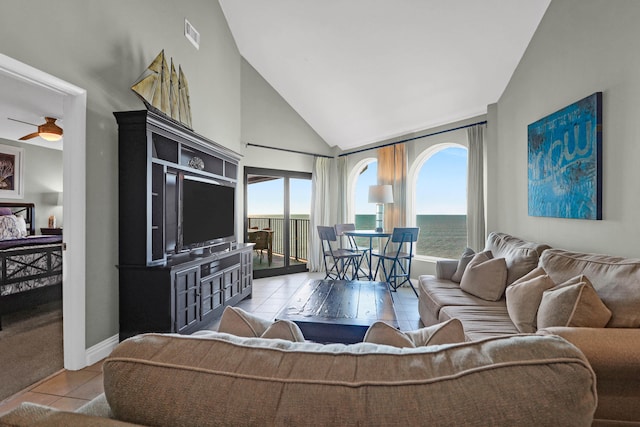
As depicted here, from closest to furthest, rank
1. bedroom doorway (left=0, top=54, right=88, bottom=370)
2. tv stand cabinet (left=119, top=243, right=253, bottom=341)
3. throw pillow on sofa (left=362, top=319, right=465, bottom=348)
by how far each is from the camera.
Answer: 1. throw pillow on sofa (left=362, top=319, right=465, bottom=348)
2. bedroom doorway (left=0, top=54, right=88, bottom=370)
3. tv stand cabinet (left=119, top=243, right=253, bottom=341)

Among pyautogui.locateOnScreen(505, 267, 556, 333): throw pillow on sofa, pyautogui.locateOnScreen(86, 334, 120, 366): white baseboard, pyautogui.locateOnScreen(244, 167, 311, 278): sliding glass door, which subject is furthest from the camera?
pyautogui.locateOnScreen(244, 167, 311, 278): sliding glass door

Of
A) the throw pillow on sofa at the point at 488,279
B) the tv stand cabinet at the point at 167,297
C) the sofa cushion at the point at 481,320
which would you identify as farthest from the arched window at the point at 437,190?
the tv stand cabinet at the point at 167,297

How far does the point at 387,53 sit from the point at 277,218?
134 inches

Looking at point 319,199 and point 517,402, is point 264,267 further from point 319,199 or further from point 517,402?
point 517,402

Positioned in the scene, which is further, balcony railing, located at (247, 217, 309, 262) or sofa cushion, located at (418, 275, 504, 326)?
balcony railing, located at (247, 217, 309, 262)

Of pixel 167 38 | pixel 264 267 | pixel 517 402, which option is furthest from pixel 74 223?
pixel 264 267

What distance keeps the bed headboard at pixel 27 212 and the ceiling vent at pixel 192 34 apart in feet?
13.9

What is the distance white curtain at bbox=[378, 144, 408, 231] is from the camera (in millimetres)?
5242

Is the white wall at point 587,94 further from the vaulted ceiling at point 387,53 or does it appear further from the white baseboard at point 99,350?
the white baseboard at point 99,350

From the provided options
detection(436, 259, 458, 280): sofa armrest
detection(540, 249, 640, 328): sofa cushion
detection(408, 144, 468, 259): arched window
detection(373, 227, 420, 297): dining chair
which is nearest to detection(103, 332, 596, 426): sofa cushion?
detection(540, 249, 640, 328): sofa cushion

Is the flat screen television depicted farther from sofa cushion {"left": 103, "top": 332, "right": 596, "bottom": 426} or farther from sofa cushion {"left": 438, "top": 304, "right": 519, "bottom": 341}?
sofa cushion {"left": 103, "top": 332, "right": 596, "bottom": 426}

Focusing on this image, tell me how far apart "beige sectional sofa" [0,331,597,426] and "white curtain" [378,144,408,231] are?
4.78m

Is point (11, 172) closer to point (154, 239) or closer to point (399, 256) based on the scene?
point (154, 239)

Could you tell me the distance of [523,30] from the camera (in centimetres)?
314
